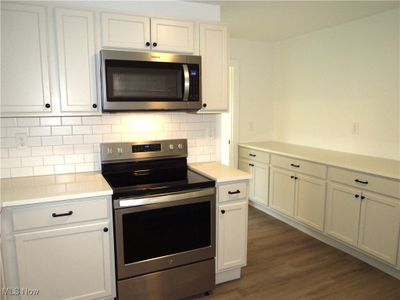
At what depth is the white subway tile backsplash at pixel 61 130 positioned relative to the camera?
2.35 m

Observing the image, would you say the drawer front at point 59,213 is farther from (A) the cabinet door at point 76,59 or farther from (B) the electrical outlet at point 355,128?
(B) the electrical outlet at point 355,128

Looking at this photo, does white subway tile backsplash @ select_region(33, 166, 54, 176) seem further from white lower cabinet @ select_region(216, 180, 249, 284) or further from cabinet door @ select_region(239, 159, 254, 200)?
cabinet door @ select_region(239, 159, 254, 200)

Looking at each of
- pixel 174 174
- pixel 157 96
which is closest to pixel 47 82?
pixel 157 96

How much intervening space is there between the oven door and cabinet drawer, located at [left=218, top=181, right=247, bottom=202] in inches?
3.5

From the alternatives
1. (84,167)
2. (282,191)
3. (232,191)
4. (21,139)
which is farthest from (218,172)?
(21,139)

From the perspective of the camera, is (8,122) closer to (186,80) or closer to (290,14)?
(186,80)

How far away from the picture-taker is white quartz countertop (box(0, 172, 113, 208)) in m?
1.78

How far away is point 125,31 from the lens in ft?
7.30

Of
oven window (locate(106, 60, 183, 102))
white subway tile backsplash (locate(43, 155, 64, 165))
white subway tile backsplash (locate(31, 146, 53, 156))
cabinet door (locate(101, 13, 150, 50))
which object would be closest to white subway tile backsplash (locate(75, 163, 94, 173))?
white subway tile backsplash (locate(43, 155, 64, 165))

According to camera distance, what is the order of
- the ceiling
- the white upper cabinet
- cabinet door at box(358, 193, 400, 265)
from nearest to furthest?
the white upper cabinet
cabinet door at box(358, 193, 400, 265)
the ceiling

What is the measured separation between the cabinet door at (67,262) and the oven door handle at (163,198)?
0.20m

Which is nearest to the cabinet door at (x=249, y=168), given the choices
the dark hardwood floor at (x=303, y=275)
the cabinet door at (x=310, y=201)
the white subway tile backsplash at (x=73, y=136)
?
the cabinet door at (x=310, y=201)

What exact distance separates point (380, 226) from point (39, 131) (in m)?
2.89

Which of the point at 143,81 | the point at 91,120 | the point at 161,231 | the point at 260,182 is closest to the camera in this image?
the point at 161,231
